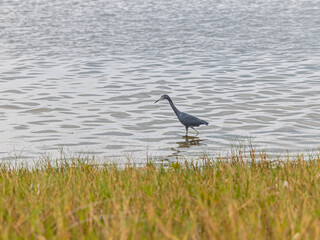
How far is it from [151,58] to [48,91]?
18.7 ft

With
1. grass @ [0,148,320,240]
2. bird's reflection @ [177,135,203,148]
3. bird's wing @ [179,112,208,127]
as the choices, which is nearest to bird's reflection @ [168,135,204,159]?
bird's reflection @ [177,135,203,148]

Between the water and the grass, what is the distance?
4568 mm

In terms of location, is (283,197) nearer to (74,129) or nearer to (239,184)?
(239,184)

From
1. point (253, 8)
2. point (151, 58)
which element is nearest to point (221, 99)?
point (151, 58)

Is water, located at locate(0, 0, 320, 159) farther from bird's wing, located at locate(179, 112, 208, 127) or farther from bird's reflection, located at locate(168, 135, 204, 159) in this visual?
bird's wing, located at locate(179, 112, 208, 127)

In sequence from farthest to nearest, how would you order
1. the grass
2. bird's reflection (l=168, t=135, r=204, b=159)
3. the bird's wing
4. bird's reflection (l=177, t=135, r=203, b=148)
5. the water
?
the bird's wing
the water
bird's reflection (l=177, t=135, r=203, b=148)
bird's reflection (l=168, t=135, r=204, b=159)
the grass

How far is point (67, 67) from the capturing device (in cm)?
2047

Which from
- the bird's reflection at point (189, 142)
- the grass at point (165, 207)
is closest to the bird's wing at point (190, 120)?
the bird's reflection at point (189, 142)

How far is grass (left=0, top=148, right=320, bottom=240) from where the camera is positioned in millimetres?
4133

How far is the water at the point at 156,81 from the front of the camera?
12.4 m

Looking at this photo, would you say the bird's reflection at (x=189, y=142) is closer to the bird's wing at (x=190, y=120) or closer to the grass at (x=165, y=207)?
the bird's wing at (x=190, y=120)

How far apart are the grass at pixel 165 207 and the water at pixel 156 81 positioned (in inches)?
180

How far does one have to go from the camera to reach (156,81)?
1809 centimetres

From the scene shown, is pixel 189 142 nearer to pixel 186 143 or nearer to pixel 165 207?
pixel 186 143
